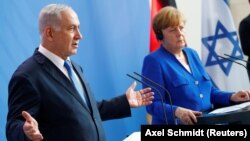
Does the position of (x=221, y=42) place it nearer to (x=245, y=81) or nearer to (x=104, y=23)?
(x=245, y=81)

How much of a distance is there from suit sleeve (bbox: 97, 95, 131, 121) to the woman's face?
57 cm

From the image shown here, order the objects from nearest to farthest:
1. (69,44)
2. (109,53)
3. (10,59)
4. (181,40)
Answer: (69,44), (10,59), (181,40), (109,53)

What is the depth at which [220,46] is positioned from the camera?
411 cm

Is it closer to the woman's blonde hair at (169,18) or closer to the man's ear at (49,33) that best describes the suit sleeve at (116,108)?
the man's ear at (49,33)

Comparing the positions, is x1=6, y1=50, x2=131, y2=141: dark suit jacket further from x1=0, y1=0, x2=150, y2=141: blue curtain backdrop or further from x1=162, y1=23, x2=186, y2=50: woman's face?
x1=162, y1=23, x2=186, y2=50: woman's face

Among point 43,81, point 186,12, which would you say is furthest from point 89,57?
point 186,12

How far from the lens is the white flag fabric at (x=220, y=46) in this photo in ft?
13.5

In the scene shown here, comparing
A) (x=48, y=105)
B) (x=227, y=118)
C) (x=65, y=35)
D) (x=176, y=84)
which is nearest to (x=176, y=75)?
(x=176, y=84)

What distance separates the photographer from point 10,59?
7.89ft

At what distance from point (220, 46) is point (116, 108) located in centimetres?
216

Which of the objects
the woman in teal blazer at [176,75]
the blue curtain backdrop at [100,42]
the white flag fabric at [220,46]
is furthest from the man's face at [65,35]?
the white flag fabric at [220,46]

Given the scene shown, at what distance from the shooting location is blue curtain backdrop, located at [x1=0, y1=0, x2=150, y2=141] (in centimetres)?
241

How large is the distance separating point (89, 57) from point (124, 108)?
94 cm

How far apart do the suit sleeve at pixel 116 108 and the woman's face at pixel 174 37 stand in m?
0.57
